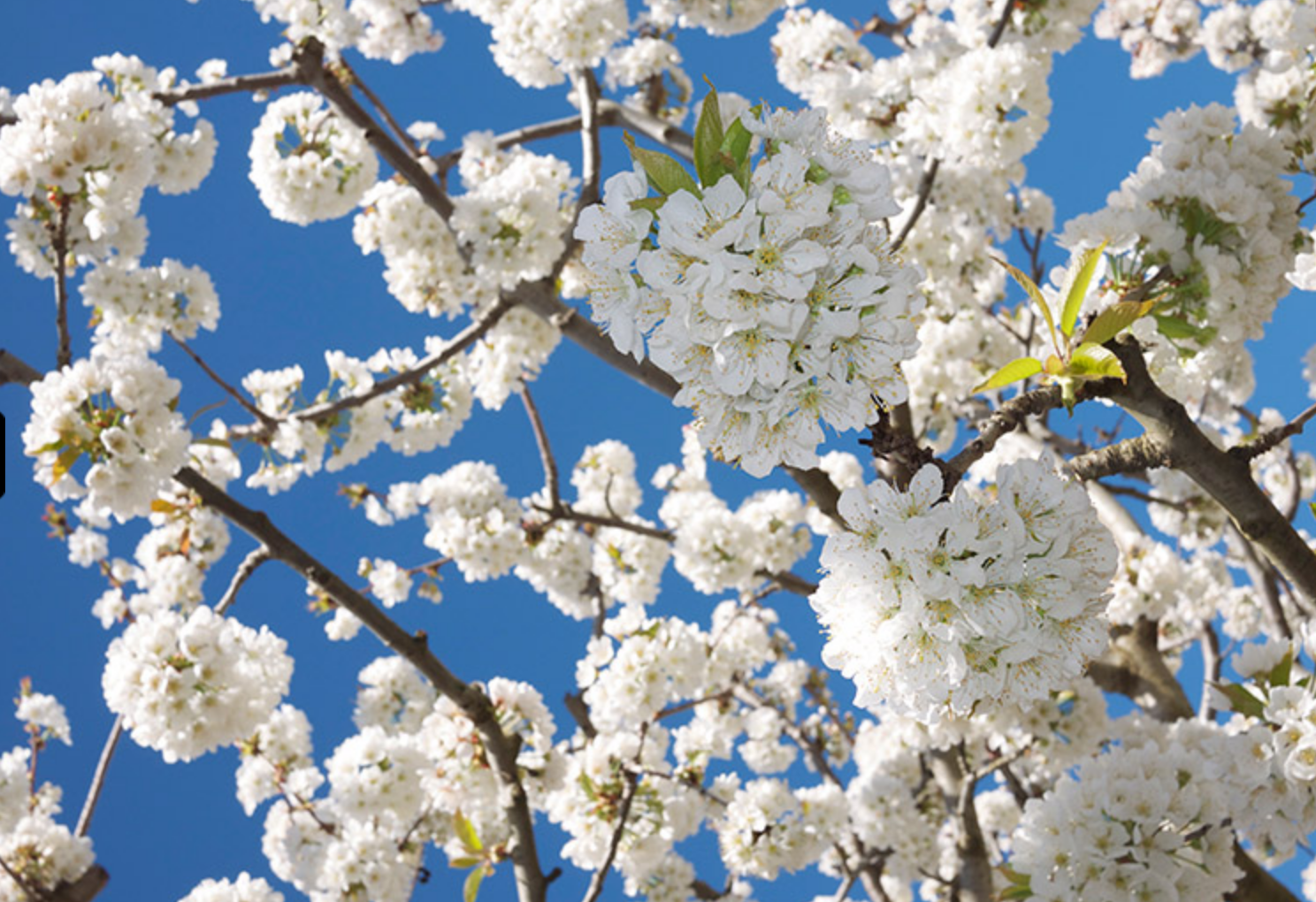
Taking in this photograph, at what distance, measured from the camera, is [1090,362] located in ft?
4.75

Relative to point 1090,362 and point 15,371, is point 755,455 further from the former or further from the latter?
point 15,371

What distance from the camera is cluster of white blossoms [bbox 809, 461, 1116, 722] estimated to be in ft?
3.83

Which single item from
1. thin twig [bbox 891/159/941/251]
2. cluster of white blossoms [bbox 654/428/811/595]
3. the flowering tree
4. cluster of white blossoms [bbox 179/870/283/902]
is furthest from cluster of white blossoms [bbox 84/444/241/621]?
thin twig [bbox 891/159/941/251]

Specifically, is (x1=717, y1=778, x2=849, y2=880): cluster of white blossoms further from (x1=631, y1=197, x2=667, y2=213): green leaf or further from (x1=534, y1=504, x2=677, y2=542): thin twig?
(x1=631, y1=197, x2=667, y2=213): green leaf

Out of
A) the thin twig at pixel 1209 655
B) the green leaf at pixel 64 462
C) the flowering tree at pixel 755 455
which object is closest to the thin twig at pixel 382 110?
the flowering tree at pixel 755 455

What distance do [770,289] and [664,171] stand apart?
8.2 inches

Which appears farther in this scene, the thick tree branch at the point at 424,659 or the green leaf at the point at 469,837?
the green leaf at the point at 469,837

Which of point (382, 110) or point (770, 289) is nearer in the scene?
point (770, 289)

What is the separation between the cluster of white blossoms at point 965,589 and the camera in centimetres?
117

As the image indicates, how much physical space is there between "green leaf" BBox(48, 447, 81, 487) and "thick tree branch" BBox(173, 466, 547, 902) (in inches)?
9.7

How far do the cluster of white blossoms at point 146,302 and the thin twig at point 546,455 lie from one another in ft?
4.49

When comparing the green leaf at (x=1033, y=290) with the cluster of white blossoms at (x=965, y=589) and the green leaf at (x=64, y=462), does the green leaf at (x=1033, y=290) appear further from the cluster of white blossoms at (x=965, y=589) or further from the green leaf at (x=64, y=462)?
the green leaf at (x=64, y=462)

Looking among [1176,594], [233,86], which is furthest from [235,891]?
[1176,594]

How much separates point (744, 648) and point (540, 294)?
231 centimetres
